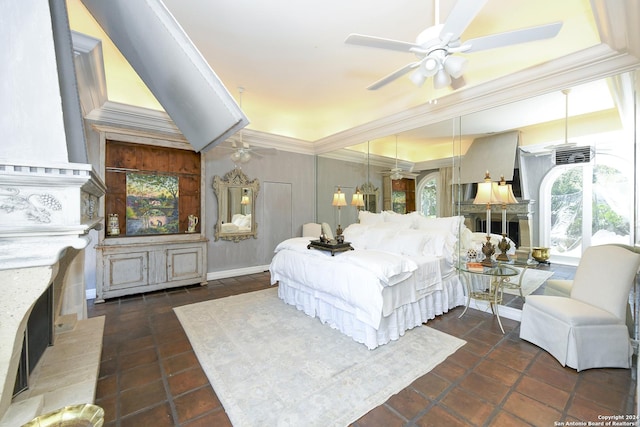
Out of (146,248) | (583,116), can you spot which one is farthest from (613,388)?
(146,248)

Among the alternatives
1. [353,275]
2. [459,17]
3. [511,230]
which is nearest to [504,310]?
[511,230]

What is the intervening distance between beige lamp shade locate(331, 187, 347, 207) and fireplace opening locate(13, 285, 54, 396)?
4483 millimetres

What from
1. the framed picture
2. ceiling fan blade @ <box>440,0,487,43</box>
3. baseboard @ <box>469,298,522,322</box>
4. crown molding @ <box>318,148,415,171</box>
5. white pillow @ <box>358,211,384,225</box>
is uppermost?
ceiling fan blade @ <box>440,0,487,43</box>

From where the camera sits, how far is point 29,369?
5.43ft

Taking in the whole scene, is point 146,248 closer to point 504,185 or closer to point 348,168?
point 348,168

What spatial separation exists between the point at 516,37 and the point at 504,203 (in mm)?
1952

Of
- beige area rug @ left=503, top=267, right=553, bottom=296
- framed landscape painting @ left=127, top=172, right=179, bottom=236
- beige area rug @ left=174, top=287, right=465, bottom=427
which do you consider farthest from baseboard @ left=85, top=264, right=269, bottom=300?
beige area rug @ left=503, top=267, right=553, bottom=296

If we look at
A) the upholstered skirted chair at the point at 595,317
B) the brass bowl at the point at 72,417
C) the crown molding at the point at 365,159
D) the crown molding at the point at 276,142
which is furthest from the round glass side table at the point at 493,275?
the crown molding at the point at 276,142

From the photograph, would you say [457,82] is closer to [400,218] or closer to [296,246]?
[400,218]

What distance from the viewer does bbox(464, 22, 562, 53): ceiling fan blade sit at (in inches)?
69.1

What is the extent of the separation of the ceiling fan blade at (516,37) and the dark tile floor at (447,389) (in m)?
2.44

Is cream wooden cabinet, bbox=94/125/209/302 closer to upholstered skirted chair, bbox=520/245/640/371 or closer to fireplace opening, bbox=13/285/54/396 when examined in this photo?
fireplace opening, bbox=13/285/54/396

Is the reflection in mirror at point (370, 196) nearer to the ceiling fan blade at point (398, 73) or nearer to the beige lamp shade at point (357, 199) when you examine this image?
the beige lamp shade at point (357, 199)

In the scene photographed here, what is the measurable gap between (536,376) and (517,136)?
2.52m
